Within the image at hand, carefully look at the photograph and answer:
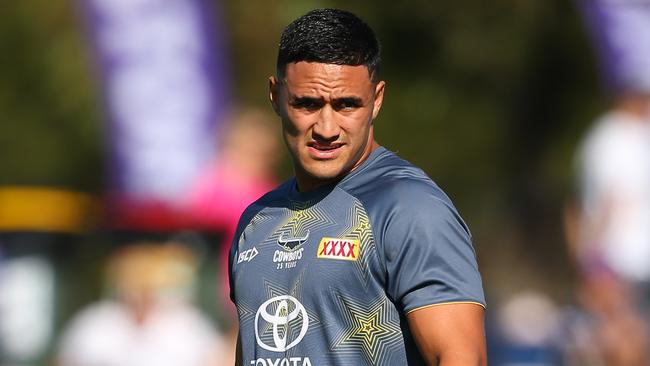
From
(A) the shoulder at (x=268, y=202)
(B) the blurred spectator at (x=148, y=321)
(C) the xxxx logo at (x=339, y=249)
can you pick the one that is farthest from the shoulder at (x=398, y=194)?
(B) the blurred spectator at (x=148, y=321)

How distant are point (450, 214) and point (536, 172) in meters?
14.8

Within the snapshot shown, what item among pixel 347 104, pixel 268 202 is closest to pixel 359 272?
pixel 347 104

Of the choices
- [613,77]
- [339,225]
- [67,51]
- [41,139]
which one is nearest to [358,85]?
[339,225]

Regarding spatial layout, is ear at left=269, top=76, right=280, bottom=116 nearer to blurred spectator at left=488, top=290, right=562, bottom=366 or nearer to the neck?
the neck

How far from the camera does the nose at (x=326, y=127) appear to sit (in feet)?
15.6

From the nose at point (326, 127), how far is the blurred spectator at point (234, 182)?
215 inches

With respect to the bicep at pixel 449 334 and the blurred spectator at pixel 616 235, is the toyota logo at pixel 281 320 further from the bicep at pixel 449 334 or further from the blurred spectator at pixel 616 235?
the blurred spectator at pixel 616 235

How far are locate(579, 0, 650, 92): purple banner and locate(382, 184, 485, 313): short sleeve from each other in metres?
8.39

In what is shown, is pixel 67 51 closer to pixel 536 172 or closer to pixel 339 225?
pixel 536 172

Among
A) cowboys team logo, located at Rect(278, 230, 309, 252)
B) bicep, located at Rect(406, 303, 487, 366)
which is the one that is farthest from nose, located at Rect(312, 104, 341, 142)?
bicep, located at Rect(406, 303, 487, 366)

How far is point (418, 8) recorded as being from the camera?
1945 centimetres

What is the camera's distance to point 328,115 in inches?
189

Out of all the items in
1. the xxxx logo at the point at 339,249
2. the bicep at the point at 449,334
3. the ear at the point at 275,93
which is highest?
the ear at the point at 275,93

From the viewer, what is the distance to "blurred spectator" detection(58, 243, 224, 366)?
35.4ft
